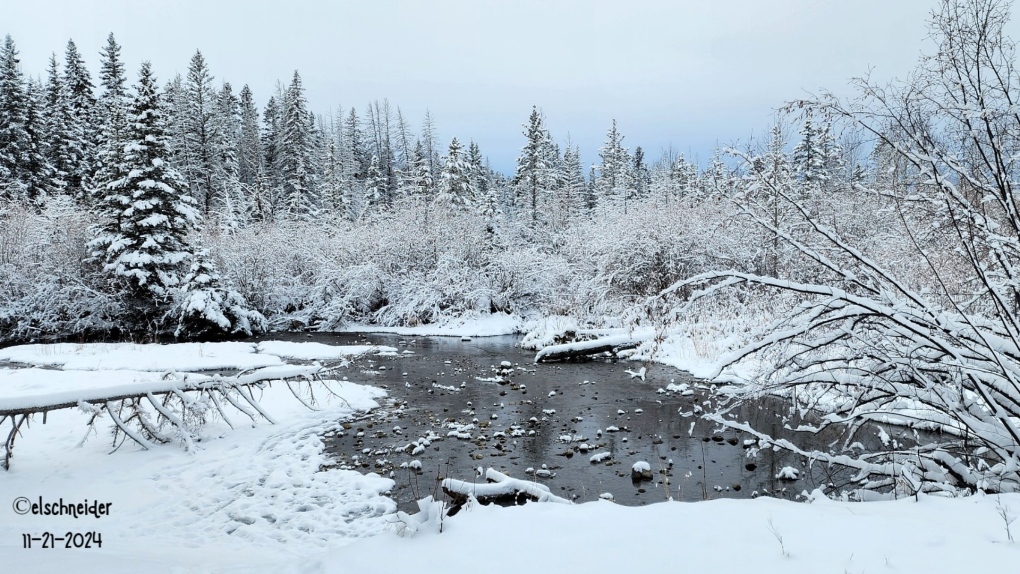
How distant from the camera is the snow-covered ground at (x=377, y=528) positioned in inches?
107

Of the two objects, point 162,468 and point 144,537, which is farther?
point 162,468

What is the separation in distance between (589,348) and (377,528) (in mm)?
10161

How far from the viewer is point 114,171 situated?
21.1 m

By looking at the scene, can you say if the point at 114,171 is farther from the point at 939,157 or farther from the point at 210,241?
the point at 939,157

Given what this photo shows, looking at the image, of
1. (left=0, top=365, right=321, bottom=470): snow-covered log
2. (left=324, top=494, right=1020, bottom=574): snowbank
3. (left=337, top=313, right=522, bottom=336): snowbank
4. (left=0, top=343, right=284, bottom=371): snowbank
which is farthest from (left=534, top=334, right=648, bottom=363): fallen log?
(left=324, top=494, right=1020, bottom=574): snowbank

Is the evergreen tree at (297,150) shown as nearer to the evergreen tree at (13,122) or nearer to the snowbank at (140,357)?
the evergreen tree at (13,122)

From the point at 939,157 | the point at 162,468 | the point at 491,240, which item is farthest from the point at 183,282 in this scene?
the point at 939,157

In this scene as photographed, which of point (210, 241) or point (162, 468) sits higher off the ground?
point (210, 241)

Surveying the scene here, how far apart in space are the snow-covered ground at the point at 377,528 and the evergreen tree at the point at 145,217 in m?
14.5

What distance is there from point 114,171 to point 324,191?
2244 cm

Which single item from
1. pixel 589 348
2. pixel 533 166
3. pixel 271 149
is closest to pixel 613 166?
pixel 533 166

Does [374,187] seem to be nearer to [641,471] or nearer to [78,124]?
[78,124]

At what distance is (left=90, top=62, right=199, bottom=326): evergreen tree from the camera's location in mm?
19594

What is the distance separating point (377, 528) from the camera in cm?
519
